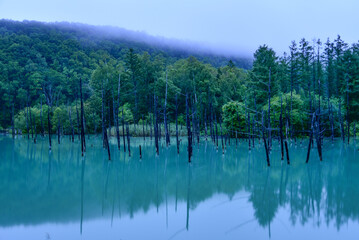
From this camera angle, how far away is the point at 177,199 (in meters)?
10.4

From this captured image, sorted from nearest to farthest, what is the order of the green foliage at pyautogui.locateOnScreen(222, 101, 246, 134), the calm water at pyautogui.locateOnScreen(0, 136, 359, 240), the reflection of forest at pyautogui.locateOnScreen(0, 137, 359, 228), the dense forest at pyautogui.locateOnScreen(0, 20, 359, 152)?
1. the calm water at pyautogui.locateOnScreen(0, 136, 359, 240)
2. the reflection of forest at pyautogui.locateOnScreen(0, 137, 359, 228)
3. the dense forest at pyautogui.locateOnScreen(0, 20, 359, 152)
4. the green foliage at pyautogui.locateOnScreen(222, 101, 246, 134)

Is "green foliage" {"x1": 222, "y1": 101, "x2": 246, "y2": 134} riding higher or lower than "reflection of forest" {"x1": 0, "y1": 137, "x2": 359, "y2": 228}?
higher

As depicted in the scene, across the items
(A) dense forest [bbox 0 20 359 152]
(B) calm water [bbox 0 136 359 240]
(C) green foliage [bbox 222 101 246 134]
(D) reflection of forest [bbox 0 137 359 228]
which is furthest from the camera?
(C) green foliage [bbox 222 101 246 134]

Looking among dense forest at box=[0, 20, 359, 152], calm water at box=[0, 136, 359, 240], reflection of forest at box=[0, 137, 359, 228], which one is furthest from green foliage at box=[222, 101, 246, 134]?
calm water at box=[0, 136, 359, 240]

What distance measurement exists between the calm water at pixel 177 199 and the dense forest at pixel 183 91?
8.49 feet

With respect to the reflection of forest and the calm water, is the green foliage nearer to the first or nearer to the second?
the reflection of forest

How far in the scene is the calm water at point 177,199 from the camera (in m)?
7.56

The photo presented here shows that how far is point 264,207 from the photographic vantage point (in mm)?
9250

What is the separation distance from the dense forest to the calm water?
2588mm

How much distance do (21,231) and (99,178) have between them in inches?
240

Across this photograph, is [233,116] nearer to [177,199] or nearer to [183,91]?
[183,91]

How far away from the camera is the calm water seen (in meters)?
7.56

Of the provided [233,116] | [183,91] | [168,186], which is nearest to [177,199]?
[168,186]

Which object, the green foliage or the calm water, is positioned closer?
the calm water
